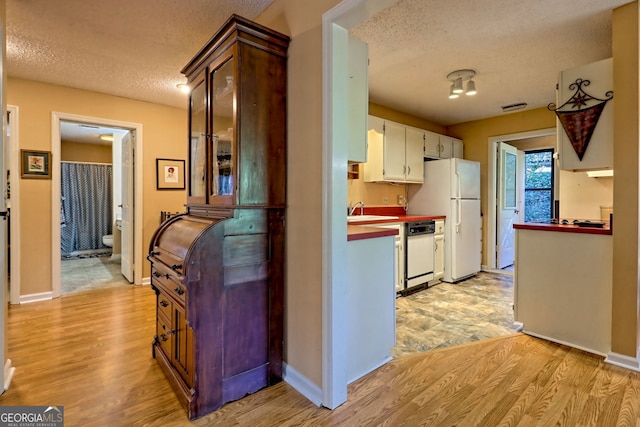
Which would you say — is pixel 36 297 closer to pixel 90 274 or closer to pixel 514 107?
pixel 90 274

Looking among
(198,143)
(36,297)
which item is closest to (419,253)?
(198,143)

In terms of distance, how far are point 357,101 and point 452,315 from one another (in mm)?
2281

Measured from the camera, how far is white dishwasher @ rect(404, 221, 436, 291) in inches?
145

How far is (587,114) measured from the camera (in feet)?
7.32

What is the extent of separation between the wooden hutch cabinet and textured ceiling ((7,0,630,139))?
671 mm

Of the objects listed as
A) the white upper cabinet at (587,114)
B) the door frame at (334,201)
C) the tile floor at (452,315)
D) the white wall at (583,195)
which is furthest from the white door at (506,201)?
the door frame at (334,201)

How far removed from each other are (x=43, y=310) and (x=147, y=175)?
72.0 inches

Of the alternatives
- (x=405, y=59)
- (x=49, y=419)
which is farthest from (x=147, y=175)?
(x=405, y=59)

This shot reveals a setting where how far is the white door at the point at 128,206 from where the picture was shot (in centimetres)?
406

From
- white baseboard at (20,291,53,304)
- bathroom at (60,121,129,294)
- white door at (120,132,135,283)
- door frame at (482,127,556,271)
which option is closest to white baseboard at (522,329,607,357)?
door frame at (482,127,556,271)

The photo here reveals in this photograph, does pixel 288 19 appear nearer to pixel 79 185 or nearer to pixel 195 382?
pixel 195 382

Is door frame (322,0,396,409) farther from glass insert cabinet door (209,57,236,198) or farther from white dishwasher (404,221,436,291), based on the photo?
white dishwasher (404,221,436,291)

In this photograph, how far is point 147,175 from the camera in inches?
160

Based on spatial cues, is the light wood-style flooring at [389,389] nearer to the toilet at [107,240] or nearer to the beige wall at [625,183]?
the beige wall at [625,183]
